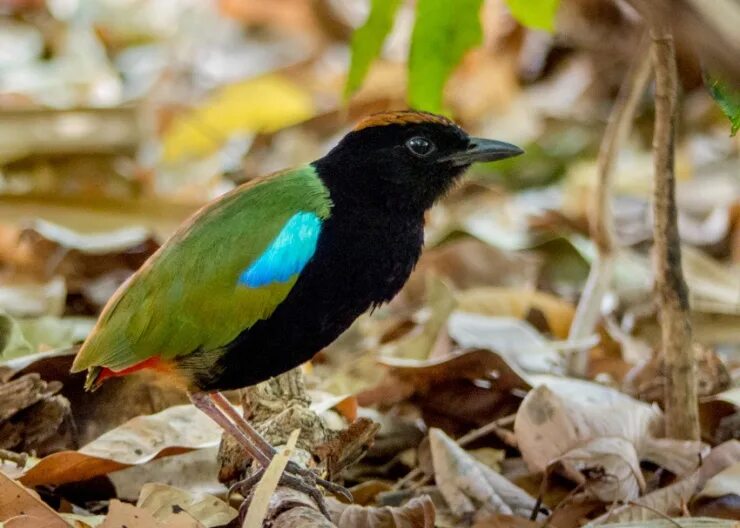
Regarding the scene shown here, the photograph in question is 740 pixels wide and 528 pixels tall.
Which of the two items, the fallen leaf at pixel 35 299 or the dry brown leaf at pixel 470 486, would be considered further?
the fallen leaf at pixel 35 299

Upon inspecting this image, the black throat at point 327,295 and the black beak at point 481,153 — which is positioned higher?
the black beak at point 481,153

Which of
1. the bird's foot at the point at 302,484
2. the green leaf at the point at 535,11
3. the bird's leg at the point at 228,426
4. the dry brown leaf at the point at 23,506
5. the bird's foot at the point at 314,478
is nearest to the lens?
the dry brown leaf at the point at 23,506

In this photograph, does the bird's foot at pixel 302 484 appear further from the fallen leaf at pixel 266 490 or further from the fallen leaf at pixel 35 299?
the fallen leaf at pixel 35 299

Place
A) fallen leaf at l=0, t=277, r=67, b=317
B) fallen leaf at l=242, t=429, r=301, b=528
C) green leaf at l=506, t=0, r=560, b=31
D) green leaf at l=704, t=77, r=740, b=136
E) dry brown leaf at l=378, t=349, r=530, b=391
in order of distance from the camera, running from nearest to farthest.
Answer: green leaf at l=704, t=77, r=740, b=136 < fallen leaf at l=242, t=429, r=301, b=528 < green leaf at l=506, t=0, r=560, b=31 < dry brown leaf at l=378, t=349, r=530, b=391 < fallen leaf at l=0, t=277, r=67, b=317

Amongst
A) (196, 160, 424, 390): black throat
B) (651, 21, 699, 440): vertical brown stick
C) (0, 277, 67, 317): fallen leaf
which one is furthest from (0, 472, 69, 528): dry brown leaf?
(0, 277, 67, 317): fallen leaf

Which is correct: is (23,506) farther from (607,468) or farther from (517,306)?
(517,306)

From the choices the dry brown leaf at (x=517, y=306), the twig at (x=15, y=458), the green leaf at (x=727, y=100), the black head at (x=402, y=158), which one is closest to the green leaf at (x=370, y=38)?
the black head at (x=402, y=158)

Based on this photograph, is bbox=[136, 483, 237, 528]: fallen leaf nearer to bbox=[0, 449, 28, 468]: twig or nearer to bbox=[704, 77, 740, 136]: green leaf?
bbox=[0, 449, 28, 468]: twig

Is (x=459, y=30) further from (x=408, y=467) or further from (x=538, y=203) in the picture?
(x=538, y=203)
